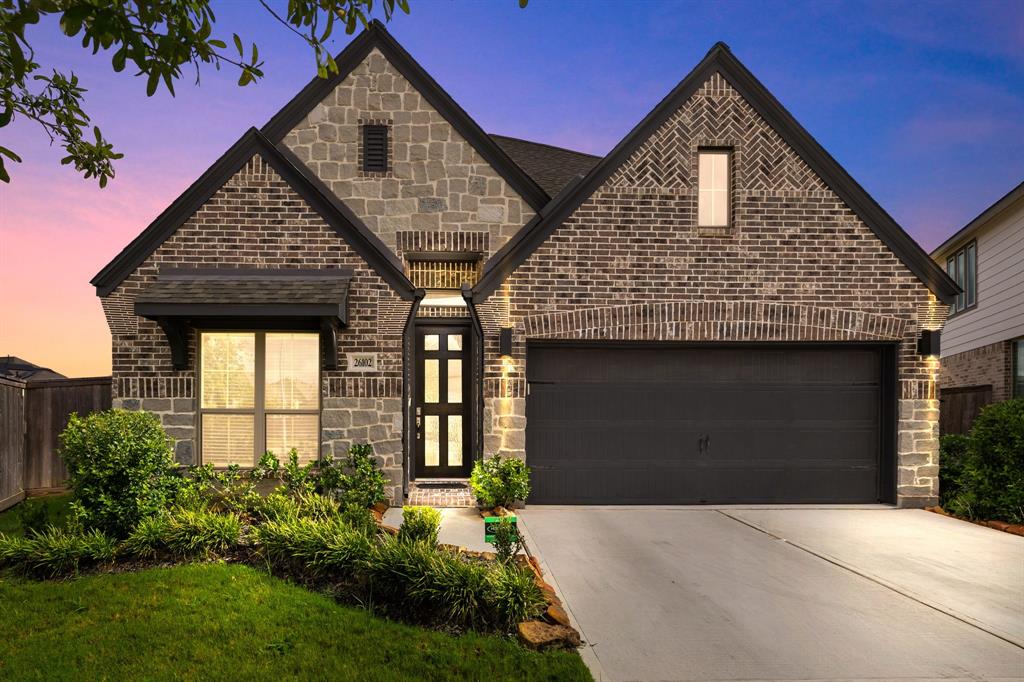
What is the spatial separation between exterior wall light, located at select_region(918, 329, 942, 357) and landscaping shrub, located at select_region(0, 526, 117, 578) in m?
11.3

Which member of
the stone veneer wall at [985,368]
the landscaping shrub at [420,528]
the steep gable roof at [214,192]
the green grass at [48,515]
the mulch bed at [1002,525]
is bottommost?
the mulch bed at [1002,525]

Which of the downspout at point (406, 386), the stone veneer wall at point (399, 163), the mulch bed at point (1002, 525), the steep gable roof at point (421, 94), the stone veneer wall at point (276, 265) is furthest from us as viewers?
the stone veneer wall at point (399, 163)

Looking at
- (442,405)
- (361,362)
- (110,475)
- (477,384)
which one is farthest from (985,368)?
(110,475)

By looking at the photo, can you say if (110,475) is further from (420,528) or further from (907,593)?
(907,593)

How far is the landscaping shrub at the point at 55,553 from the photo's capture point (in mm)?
6070

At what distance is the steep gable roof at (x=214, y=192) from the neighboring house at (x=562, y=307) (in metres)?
0.03

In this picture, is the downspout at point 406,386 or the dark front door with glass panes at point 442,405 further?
the dark front door with glass panes at point 442,405

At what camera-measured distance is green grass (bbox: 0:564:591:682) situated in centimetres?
420

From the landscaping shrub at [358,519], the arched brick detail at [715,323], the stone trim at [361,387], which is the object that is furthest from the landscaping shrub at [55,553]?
the arched brick detail at [715,323]

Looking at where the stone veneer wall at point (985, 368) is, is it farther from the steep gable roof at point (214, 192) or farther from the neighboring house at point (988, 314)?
the steep gable roof at point (214, 192)

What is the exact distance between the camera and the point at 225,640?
4625 millimetres

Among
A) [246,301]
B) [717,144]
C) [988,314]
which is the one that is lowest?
[246,301]

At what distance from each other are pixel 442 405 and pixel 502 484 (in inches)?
A: 92.5

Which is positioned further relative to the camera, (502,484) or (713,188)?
(713,188)
